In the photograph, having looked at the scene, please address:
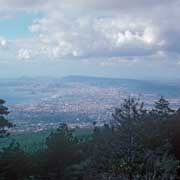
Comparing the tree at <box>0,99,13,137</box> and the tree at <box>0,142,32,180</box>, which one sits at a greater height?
the tree at <box>0,99,13,137</box>

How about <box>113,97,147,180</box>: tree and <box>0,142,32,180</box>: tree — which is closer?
<box>113,97,147,180</box>: tree

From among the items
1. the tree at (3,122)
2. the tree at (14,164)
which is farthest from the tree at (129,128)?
the tree at (14,164)

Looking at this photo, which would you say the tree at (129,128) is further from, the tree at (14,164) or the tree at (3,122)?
the tree at (14,164)

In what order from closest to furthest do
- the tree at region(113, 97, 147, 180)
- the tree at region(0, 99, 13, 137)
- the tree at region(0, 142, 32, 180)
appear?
the tree at region(113, 97, 147, 180)
the tree at region(0, 99, 13, 137)
the tree at region(0, 142, 32, 180)

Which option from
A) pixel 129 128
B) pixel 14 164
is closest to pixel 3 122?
pixel 14 164

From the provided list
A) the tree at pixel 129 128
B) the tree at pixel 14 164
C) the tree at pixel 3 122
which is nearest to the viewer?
the tree at pixel 129 128

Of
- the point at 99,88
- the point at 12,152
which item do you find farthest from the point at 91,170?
the point at 99,88

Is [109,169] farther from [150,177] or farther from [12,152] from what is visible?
[12,152]

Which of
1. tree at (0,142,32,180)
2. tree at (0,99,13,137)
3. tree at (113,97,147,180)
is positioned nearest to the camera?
tree at (113,97,147,180)

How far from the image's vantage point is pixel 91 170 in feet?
50.6

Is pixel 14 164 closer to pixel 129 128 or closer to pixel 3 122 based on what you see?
pixel 3 122

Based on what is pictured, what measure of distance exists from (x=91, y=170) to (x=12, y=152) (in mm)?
8186

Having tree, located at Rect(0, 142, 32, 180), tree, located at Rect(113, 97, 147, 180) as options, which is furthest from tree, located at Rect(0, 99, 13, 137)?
tree, located at Rect(113, 97, 147, 180)

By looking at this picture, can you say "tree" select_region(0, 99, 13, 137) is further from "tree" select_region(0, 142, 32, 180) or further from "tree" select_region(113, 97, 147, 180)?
"tree" select_region(113, 97, 147, 180)
